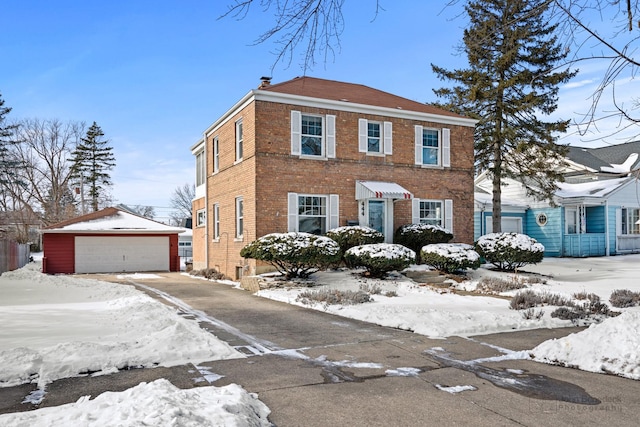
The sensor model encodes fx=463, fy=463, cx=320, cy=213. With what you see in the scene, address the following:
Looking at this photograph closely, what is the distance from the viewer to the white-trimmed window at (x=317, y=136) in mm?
16344

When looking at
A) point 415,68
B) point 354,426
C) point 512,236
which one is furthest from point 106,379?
point 512,236

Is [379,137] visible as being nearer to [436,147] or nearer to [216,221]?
[436,147]

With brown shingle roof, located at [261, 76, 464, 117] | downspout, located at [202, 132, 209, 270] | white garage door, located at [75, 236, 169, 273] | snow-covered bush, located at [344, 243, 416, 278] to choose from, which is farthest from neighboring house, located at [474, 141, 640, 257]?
white garage door, located at [75, 236, 169, 273]

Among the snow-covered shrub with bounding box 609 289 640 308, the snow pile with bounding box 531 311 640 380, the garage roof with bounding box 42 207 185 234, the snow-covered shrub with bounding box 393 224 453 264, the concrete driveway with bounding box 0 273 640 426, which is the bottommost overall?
the snow-covered shrub with bounding box 609 289 640 308

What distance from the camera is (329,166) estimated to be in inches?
648

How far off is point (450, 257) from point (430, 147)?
18.3 feet

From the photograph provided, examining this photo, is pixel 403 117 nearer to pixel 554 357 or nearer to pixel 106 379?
pixel 554 357

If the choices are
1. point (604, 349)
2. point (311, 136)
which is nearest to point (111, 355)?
point (604, 349)

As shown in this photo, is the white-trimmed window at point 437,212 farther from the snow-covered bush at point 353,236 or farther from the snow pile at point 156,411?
the snow pile at point 156,411

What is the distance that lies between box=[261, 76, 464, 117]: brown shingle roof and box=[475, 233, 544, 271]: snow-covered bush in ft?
18.3

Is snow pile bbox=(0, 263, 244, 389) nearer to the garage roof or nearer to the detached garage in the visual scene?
the garage roof

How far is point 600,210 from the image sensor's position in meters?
25.2

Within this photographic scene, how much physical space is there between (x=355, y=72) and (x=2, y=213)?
44023 millimetres

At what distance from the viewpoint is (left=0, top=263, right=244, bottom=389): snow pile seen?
5.38m
